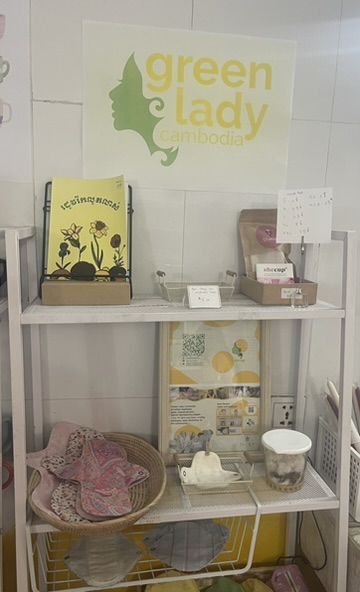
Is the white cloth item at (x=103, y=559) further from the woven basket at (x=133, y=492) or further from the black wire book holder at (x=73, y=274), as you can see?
the black wire book holder at (x=73, y=274)

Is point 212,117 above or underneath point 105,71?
underneath

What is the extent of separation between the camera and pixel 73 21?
133 cm

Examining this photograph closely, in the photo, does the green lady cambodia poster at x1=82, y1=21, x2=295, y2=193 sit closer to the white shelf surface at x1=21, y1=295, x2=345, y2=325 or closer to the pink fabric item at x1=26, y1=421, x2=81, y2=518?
the white shelf surface at x1=21, y1=295, x2=345, y2=325

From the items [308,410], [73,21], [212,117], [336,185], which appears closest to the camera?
[73,21]

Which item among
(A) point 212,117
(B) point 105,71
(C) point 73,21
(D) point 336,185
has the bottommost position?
(D) point 336,185

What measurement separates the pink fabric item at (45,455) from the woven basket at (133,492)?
20 millimetres

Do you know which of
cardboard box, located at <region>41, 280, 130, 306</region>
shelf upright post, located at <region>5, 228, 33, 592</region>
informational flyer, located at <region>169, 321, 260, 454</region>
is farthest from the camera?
informational flyer, located at <region>169, 321, 260, 454</region>

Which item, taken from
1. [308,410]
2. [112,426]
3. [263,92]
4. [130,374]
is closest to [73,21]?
[263,92]

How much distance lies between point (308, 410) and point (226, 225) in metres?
0.68

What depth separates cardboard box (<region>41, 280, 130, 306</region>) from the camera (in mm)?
1233

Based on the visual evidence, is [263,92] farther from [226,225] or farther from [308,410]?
[308,410]

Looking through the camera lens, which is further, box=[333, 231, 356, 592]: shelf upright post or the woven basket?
box=[333, 231, 356, 592]: shelf upright post

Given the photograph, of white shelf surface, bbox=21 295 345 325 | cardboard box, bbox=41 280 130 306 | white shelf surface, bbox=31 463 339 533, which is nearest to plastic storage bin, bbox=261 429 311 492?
white shelf surface, bbox=31 463 339 533

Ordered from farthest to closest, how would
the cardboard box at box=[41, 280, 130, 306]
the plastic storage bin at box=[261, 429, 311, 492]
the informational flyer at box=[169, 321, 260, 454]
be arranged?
the informational flyer at box=[169, 321, 260, 454]
the plastic storage bin at box=[261, 429, 311, 492]
the cardboard box at box=[41, 280, 130, 306]
